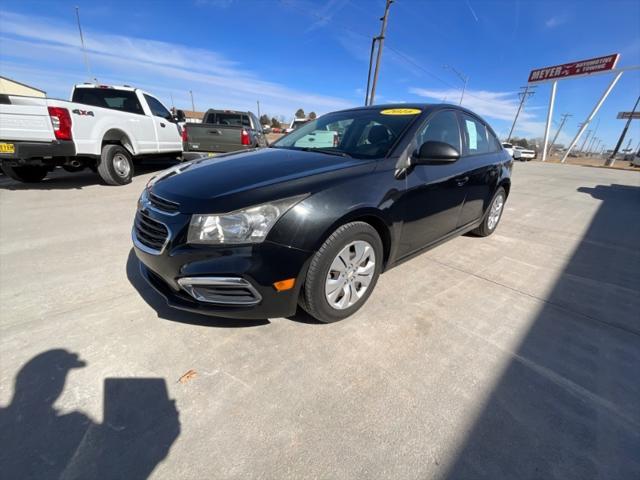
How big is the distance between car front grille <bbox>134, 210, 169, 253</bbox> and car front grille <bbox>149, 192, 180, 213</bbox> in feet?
0.30

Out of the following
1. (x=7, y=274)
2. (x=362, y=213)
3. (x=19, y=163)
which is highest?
(x=362, y=213)

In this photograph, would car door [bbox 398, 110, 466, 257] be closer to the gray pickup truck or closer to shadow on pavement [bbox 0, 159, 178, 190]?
the gray pickup truck

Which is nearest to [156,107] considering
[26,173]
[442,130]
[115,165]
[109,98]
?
[109,98]

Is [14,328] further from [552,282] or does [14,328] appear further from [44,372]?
[552,282]

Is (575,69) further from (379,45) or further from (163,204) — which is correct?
(163,204)

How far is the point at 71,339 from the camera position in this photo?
1.91 metres

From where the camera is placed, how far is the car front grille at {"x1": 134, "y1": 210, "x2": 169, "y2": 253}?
70.9 inches

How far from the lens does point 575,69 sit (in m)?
30.0

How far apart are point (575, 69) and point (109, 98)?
1636 inches

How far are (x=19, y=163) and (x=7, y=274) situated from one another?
3814 mm

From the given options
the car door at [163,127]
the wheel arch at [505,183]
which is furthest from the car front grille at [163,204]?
the car door at [163,127]

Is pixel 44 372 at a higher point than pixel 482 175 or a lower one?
lower

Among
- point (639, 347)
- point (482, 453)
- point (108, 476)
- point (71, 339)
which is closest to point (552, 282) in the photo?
point (639, 347)

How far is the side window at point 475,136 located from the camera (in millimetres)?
3189
